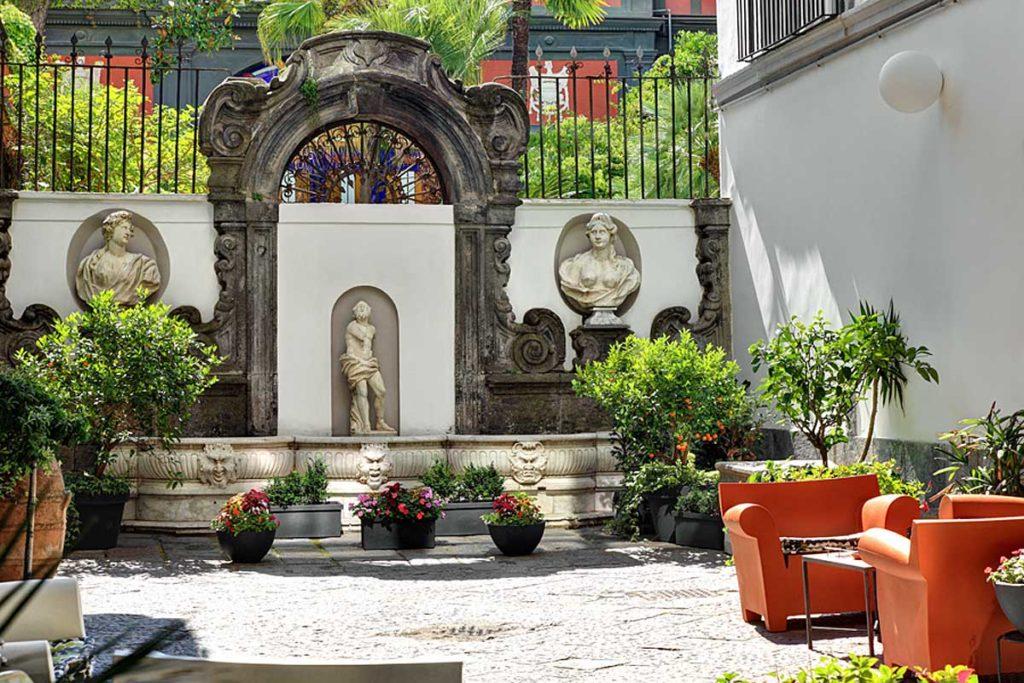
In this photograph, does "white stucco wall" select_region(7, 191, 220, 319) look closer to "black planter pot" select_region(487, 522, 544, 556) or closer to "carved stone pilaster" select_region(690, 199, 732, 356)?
"black planter pot" select_region(487, 522, 544, 556)

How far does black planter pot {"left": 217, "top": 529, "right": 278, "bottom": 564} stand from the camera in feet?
33.0

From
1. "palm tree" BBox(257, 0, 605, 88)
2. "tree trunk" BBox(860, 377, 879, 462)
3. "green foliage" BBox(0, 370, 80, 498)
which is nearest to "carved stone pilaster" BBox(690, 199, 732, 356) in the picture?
"tree trunk" BBox(860, 377, 879, 462)

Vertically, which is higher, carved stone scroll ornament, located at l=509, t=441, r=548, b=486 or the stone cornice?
the stone cornice

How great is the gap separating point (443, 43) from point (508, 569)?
12.0 metres

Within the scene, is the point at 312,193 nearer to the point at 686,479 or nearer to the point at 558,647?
the point at 686,479

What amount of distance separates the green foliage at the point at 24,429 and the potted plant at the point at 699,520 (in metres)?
4.80

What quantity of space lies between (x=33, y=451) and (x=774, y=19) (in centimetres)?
738

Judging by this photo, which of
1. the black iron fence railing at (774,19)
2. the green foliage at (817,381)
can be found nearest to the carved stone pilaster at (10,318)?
the green foliage at (817,381)

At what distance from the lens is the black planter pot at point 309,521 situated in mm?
11625

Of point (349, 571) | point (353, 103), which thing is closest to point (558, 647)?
point (349, 571)

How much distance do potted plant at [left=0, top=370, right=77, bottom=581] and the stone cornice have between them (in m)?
6.31

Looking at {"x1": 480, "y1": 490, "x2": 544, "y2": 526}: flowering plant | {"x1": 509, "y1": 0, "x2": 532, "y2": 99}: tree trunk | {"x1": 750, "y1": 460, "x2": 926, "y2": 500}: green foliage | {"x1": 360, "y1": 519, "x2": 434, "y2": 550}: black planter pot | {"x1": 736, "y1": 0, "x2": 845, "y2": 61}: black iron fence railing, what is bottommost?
{"x1": 360, "y1": 519, "x2": 434, "y2": 550}: black planter pot

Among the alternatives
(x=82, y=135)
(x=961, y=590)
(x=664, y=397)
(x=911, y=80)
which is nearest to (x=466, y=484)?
(x=664, y=397)

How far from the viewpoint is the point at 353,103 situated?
1323 centimetres
